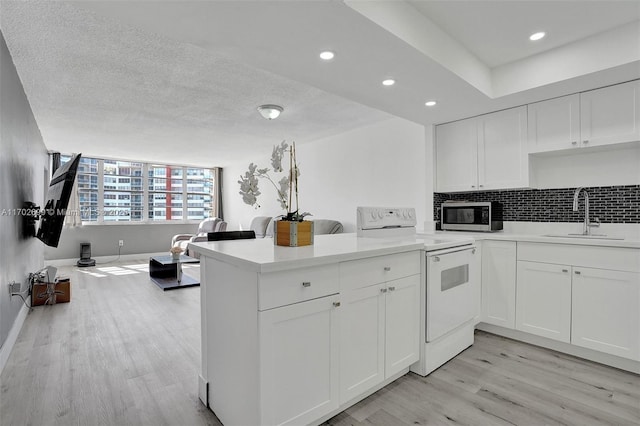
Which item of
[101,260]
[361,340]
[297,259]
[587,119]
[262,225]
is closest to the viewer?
[297,259]

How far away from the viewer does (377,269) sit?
1851 mm

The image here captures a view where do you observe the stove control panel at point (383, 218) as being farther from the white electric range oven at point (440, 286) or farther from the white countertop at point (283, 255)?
the white countertop at point (283, 255)

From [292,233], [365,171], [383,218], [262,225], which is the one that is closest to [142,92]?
[292,233]

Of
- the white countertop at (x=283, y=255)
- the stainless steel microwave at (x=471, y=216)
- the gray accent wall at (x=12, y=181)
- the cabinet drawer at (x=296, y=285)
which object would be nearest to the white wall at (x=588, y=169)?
the stainless steel microwave at (x=471, y=216)

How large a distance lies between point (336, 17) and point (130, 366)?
2.65m

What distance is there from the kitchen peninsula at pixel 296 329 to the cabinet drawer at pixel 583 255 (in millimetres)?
1394

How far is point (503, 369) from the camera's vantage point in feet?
7.50

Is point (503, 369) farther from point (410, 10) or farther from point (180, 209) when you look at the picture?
point (180, 209)

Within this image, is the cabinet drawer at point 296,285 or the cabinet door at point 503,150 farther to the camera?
the cabinet door at point 503,150

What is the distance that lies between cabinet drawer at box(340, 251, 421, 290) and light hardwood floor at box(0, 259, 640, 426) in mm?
721

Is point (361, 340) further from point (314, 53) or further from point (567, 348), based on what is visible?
point (567, 348)

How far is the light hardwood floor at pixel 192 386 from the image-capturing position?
1.75 metres

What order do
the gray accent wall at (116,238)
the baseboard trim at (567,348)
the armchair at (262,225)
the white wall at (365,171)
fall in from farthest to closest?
the gray accent wall at (116,238) < the armchair at (262,225) < the white wall at (365,171) < the baseboard trim at (567,348)

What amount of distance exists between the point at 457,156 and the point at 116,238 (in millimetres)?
7392
